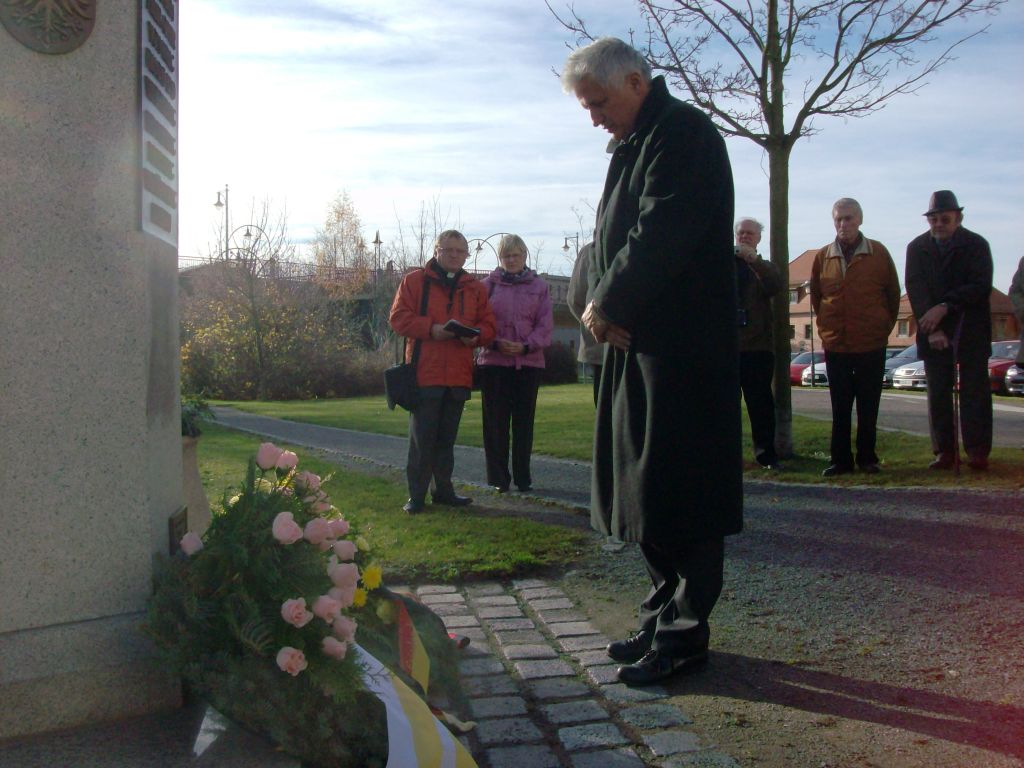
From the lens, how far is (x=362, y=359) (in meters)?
32.5

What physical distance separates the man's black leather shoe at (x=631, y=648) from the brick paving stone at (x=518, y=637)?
1.24ft

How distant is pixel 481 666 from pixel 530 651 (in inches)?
9.7

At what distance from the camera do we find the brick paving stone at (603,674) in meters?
3.72

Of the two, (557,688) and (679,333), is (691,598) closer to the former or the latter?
(557,688)

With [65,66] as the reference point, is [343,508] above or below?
below

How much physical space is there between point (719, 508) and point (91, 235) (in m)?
2.30

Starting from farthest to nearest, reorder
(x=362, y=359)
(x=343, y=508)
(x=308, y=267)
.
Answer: (x=308, y=267) → (x=362, y=359) → (x=343, y=508)

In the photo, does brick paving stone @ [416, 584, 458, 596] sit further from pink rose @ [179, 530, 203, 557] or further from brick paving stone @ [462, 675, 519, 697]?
pink rose @ [179, 530, 203, 557]

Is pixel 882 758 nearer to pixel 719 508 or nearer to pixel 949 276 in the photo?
pixel 719 508

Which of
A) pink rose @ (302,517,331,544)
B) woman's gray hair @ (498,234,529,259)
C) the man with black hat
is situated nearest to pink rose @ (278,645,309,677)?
pink rose @ (302,517,331,544)

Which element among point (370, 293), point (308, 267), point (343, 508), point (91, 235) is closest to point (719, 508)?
point (91, 235)

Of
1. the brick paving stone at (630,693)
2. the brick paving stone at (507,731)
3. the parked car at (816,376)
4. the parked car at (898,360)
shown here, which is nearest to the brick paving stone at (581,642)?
the brick paving stone at (630,693)

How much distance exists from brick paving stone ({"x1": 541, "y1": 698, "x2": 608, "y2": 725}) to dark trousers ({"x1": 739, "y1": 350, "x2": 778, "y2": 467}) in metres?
5.26

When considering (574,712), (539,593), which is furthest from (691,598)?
(539,593)
